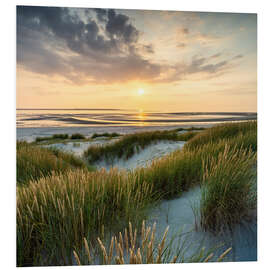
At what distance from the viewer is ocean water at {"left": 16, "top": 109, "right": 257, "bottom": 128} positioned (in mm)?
2232

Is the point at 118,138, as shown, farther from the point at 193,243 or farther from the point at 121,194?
the point at 193,243

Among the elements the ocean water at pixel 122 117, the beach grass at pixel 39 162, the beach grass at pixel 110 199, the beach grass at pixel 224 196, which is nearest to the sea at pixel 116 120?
the ocean water at pixel 122 117

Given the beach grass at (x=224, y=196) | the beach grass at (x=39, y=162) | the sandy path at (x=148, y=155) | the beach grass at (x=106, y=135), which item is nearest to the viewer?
the beach grass at (x=224, y=196)

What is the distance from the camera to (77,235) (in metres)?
1.71

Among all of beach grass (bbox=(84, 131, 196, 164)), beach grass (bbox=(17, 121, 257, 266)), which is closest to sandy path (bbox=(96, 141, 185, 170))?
beach grass (bbox=(84, 131, 196, 164))

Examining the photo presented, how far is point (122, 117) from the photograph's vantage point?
7.66ft

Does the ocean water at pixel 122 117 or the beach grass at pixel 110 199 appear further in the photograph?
the ocean water at pixel 122 117

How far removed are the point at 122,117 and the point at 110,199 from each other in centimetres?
81

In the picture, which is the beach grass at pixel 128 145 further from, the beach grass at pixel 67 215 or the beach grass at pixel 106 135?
the beach grass at pixel 67 215

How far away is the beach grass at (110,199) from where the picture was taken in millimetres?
1681

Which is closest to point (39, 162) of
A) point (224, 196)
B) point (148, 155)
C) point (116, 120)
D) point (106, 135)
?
point (106, 135)

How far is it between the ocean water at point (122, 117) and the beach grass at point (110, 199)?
276 millimetres

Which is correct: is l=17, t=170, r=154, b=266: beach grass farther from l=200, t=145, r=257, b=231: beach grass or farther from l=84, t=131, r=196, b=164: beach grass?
l=84, t=131, r=196, b=164: beach grass

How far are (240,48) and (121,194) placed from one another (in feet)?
5.60
